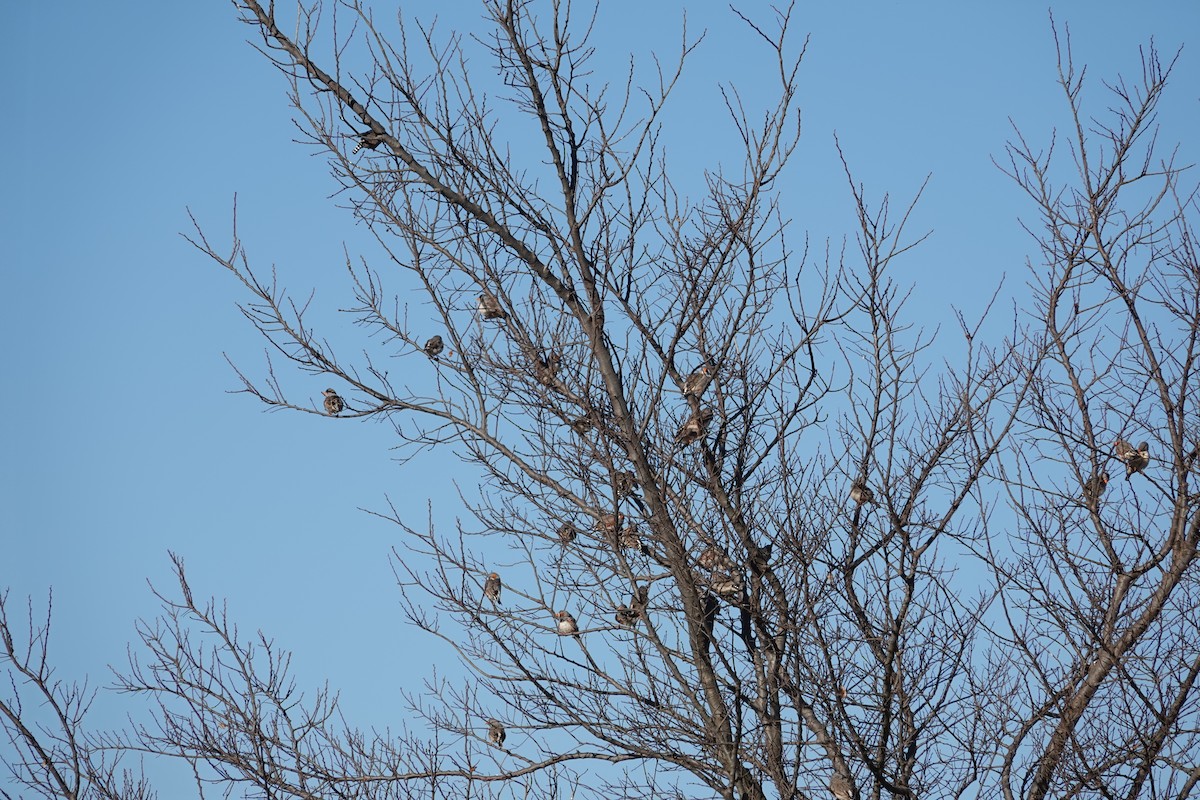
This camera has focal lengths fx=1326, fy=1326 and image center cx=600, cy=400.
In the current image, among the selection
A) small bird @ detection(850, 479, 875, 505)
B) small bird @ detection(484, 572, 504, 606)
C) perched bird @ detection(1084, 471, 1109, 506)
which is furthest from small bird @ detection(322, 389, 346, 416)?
perched bird @ detection(1084, 471, 1109, 506)

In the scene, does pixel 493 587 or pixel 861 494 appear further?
pixel 861 494

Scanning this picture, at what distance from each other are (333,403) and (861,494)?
2.87 m

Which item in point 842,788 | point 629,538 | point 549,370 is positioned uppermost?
point 549,370

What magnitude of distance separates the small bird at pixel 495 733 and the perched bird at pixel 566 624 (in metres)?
0.74

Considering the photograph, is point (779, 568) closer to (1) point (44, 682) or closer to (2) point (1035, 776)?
(2) point (1035, 776)

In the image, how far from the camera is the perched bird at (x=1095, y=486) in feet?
23.8

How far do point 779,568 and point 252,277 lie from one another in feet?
10.2

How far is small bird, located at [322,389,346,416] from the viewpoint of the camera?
710 centimetres

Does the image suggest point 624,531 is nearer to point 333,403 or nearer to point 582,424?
point 582,424

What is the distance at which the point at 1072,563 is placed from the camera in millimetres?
7039

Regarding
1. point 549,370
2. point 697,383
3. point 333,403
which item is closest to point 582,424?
point 549,370

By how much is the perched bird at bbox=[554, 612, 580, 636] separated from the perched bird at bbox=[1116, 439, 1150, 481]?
3.14 metres

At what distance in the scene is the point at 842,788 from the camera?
20.9 ft

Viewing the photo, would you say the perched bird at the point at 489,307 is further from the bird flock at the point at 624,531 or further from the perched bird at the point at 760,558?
the perched bird at the point at 760,558
